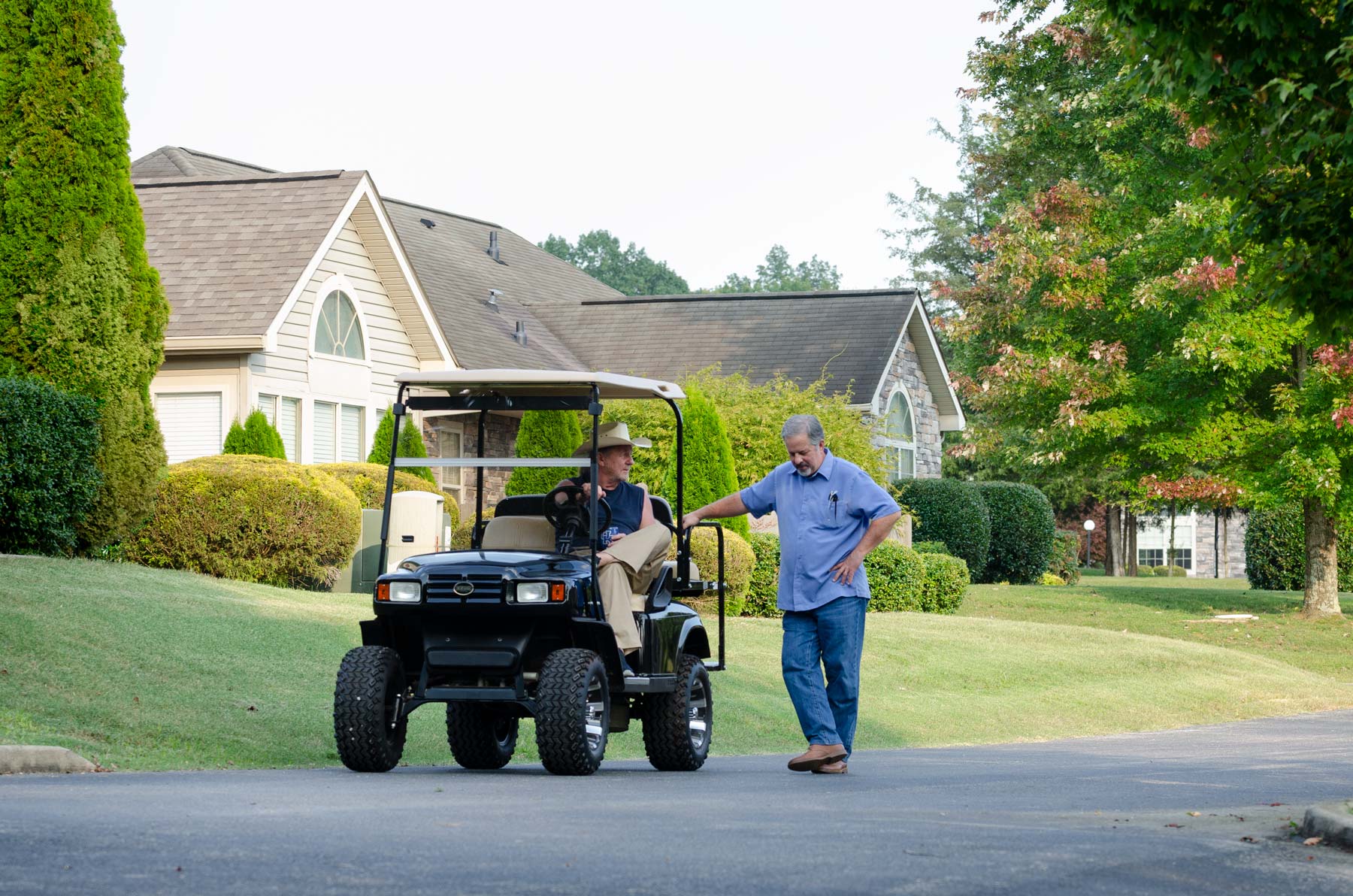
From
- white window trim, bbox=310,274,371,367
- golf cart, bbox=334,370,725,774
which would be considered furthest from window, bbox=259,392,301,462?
golf cart, bbox=334,370,725,774

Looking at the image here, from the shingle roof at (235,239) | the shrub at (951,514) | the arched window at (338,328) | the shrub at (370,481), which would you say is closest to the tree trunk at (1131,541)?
the shrub at (951,514)

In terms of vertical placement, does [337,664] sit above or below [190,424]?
below

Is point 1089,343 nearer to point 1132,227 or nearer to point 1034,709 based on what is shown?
point 1132,227

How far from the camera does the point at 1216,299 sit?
28438 millimetres

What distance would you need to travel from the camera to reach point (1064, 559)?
4519cm

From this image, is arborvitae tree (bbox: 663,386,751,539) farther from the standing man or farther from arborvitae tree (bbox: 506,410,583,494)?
the standing man

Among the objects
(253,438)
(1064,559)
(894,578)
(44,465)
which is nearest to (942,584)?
(894,578)

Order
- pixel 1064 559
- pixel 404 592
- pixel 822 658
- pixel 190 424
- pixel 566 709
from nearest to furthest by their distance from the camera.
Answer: pixel 566 709
pixel 404 592
pixel 822 658
pixel 190 424
pixel 1064 559

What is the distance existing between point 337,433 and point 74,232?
9.96 meters

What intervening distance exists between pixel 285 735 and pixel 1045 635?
604 inches

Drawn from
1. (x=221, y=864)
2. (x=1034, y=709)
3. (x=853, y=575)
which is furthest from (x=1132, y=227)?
(x=221, y=864)

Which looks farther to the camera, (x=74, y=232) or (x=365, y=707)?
(x=74, y=232)

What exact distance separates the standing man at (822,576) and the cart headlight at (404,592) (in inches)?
68.0

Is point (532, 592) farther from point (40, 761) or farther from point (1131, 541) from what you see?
point (1131, 541)
